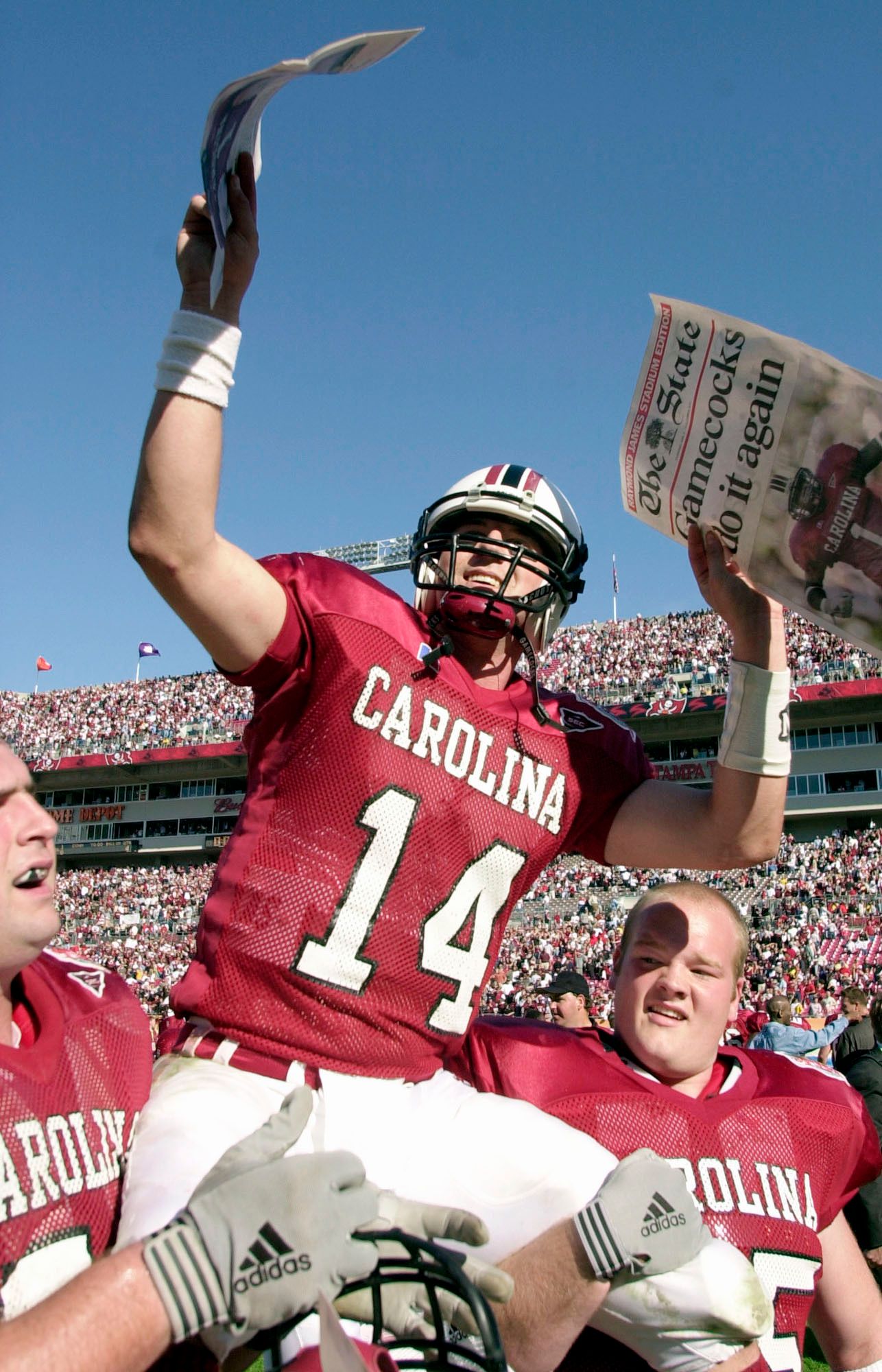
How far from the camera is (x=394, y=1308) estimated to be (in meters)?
1.76

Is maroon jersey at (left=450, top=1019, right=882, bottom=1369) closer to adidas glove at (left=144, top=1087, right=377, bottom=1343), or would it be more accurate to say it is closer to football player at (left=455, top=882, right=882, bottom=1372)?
football player at (left=455, top=882, right=882, bottom=1372)

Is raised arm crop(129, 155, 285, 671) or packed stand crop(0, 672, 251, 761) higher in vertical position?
raised arm crop(129, 155, 285, 671)

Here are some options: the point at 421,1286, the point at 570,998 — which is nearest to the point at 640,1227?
the point at 421,1286

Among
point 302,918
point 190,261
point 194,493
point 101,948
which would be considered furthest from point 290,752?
point 101,948

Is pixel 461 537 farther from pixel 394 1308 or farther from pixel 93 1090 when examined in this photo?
pixel 394 1308

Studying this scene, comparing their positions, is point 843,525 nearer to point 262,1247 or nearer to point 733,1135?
point 733,1135

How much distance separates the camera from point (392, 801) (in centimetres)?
236

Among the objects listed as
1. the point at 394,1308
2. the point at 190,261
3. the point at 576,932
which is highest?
the point at 190,261

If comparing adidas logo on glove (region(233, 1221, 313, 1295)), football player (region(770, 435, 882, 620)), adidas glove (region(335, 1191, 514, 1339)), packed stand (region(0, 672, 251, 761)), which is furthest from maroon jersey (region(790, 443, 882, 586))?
packed stand (region(0, 672, 251, 761))

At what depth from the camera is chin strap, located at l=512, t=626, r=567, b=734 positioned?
2.78 meters

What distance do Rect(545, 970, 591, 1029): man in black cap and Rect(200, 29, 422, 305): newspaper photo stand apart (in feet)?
20.3

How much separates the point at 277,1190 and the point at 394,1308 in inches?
16.4

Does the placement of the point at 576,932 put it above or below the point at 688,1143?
below

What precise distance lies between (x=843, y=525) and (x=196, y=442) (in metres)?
1.52
